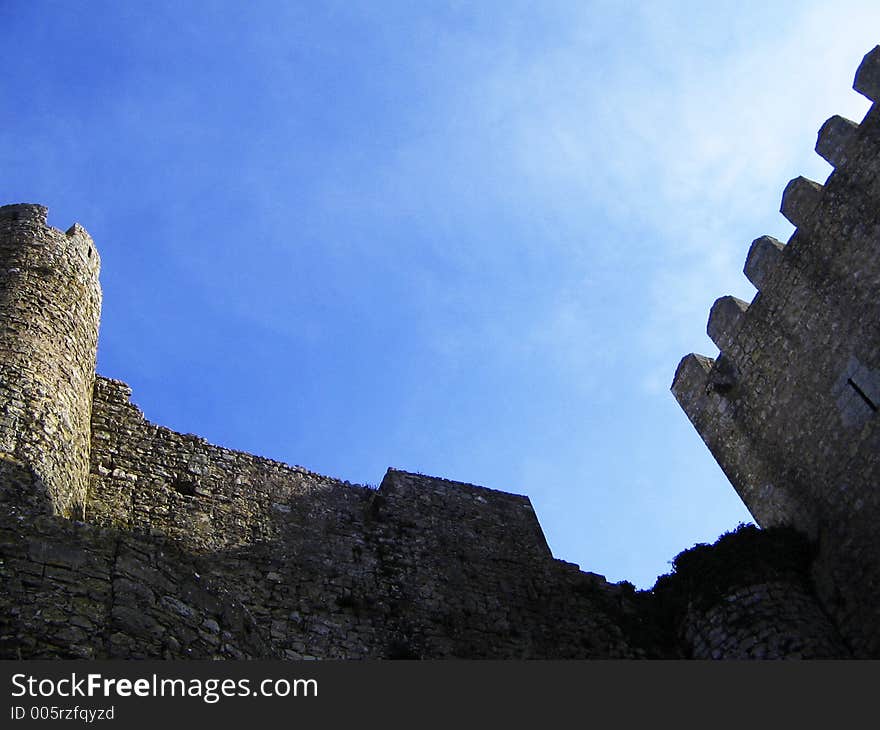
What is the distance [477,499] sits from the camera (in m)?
12.3

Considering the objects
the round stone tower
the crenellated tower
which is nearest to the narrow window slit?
the crenellated tower

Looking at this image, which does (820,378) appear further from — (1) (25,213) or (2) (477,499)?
(1) (25,213)

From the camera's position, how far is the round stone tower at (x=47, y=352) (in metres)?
7.69

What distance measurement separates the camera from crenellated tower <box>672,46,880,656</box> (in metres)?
10.8

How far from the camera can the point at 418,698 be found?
15.2 feet

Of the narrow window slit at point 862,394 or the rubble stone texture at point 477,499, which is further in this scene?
the narrow window slit at point 862,394

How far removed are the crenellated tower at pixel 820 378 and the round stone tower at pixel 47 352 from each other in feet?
28.0

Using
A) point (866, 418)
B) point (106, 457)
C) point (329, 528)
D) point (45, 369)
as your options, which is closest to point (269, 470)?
point (329, 528)

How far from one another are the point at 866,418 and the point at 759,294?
125 inches

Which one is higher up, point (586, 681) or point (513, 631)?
point (513, 631)

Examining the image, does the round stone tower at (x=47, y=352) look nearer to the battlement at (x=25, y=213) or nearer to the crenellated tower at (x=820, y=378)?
the battlement at (x=25, y=213)

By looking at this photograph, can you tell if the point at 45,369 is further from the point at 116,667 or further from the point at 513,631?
the point at 513,631

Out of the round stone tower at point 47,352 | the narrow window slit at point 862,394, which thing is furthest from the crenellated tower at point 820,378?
the round stone tower at point 47,352

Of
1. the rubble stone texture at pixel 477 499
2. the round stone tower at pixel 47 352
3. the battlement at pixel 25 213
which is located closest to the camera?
the round stone tower at pixel 47 352
